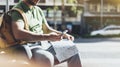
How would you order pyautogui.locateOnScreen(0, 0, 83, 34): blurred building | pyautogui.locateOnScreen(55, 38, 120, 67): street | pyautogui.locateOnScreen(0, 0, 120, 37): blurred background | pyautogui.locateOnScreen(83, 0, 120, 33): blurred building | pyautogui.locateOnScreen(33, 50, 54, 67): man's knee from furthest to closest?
1. pyautogui.locateOnScreen(83, 0, 120, 33): blurred building
2. pyautogui.locateOnScreen(0, 0, 120, 37): blurred background
3. pyautogui.locateOnScreen(0, 0, 83, 34): blurred building
4. pyautogui.locateOnScreen(55, 38, 120, 67): street
5. pyautogui.locateOnScreen(33, 50, 54, 67): man's knee

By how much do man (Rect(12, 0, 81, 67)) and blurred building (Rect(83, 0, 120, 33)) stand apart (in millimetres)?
45441

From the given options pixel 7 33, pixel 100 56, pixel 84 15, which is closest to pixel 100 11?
pixel 84 15

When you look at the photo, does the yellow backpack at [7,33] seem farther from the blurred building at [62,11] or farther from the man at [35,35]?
the blurred building at [62,11]

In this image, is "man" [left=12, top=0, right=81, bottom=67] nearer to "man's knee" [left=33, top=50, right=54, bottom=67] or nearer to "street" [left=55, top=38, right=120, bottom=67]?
"man's knee" [left=33, top=50, right=54, bottom=67]

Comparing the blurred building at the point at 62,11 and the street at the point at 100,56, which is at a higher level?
the street at the point at 100,56

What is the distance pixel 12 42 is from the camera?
3420 millimetres

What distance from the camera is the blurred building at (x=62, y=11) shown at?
1713 inches

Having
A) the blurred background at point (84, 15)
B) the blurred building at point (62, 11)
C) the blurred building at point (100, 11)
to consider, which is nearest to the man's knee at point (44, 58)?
the blurred building at point (62, 11)

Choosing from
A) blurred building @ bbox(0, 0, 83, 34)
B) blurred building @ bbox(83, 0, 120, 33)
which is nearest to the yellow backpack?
blurred building @ bbox(0, 0, 83, 34)

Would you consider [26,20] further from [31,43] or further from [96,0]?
[96,0]

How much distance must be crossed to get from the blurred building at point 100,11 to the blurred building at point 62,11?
1.18 metres

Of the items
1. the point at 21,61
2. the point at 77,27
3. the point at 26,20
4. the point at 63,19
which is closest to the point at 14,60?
the point at 21,61

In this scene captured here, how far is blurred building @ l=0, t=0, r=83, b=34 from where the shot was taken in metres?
43.5

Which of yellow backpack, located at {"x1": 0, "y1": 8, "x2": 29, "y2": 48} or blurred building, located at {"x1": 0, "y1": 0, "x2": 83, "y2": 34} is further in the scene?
blurred building, located at {"x1": 0, "y1": 0, "x2": 83, "y2": 34}
